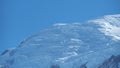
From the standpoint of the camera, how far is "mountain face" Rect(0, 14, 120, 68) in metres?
33.7

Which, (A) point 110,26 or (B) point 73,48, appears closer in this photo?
(B) point 73,48

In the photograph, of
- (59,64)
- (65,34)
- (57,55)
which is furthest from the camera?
(65,34)

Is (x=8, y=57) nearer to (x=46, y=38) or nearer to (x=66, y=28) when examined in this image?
(x=46, y=38)

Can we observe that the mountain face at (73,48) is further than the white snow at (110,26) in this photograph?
No

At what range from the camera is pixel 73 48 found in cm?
4241

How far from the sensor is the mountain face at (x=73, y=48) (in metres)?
33.7

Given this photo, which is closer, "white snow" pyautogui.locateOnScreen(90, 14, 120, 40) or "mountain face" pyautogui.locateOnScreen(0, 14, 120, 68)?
"mountain face" pyautogui.locateOnScreen(0, 14, 120, 68)

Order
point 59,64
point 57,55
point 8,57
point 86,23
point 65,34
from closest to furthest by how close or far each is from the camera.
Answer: point 59,64
point 57,55
point 8,57
point 65,34
point 86,23

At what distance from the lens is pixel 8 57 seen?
147 feet

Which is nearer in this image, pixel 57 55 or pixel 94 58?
pixel 94 58

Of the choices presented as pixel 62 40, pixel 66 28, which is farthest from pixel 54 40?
pixel 66 28

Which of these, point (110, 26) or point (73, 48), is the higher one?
point (73, 48)

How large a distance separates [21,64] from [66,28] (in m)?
12.0

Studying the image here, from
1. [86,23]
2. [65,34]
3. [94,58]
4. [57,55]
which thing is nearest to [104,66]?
[94,58]
